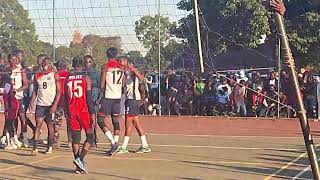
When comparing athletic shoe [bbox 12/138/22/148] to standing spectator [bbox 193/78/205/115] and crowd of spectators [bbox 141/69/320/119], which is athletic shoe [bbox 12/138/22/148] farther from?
standing spectator [bbox 193/78/205/115]

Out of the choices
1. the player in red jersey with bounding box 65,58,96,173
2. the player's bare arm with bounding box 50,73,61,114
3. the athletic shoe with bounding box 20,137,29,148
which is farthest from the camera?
the athletic shoe with bounding box 20,137,29,148

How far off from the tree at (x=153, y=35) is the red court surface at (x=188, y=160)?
1980mm

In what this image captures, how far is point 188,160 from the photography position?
11.2m

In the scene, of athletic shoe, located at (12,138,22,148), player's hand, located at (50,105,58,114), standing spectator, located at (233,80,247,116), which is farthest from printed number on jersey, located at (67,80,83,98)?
standing spectator, located at (233,80,247,116)

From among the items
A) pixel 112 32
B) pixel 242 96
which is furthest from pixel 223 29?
pixel 112 32

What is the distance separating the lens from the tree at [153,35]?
44.0ft

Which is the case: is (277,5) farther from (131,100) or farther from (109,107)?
(131,100)

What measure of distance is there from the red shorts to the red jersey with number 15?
7 cm

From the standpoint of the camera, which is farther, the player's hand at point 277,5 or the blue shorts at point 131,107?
the blue shorts at point 131,107

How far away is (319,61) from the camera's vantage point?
3412cm

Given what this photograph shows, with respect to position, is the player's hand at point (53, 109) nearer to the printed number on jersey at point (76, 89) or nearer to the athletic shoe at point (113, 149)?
the athletic shoe at point (113, 149)

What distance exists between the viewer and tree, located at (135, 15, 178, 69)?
13.4 metres

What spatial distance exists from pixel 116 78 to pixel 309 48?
22478mm

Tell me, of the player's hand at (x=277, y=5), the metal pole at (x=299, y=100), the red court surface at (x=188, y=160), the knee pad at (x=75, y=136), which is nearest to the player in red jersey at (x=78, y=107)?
the knee pad at (x=75, y=136)
